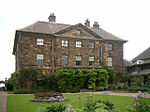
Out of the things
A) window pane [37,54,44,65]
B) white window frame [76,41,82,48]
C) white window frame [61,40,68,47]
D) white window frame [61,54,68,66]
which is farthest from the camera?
white window frame [76,41,82,48]

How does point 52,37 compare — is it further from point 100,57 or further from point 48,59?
point 100,57

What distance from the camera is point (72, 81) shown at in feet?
88.8

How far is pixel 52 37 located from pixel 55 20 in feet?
23.0

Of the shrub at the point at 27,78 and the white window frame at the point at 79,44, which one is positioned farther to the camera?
the white window frame at the point at 79,44

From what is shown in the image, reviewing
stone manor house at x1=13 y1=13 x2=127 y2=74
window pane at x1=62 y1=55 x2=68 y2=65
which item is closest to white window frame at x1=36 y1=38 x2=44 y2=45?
stone manor house at x1=13 y1=13 x2=127 y2=74

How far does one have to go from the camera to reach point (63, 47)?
98.4 ft

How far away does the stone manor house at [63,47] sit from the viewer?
28.0 metres

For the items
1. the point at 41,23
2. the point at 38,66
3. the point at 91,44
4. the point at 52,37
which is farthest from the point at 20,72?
the point at 91,44

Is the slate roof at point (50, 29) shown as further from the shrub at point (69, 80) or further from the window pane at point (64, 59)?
the shrub at point (69, 80)

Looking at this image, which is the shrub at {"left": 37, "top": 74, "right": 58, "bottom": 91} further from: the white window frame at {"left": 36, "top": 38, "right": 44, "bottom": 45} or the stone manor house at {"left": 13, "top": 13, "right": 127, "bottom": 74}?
the white window frame at {"left": 36, "top": 38, "right": 44, "bottom": 45}

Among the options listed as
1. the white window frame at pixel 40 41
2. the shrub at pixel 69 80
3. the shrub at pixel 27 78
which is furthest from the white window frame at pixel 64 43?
the shrub at pixel 27 78

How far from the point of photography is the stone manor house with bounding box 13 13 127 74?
28.0 m

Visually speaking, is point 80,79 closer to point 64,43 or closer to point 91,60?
point 91,60

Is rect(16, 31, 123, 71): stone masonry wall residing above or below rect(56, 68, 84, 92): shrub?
above
